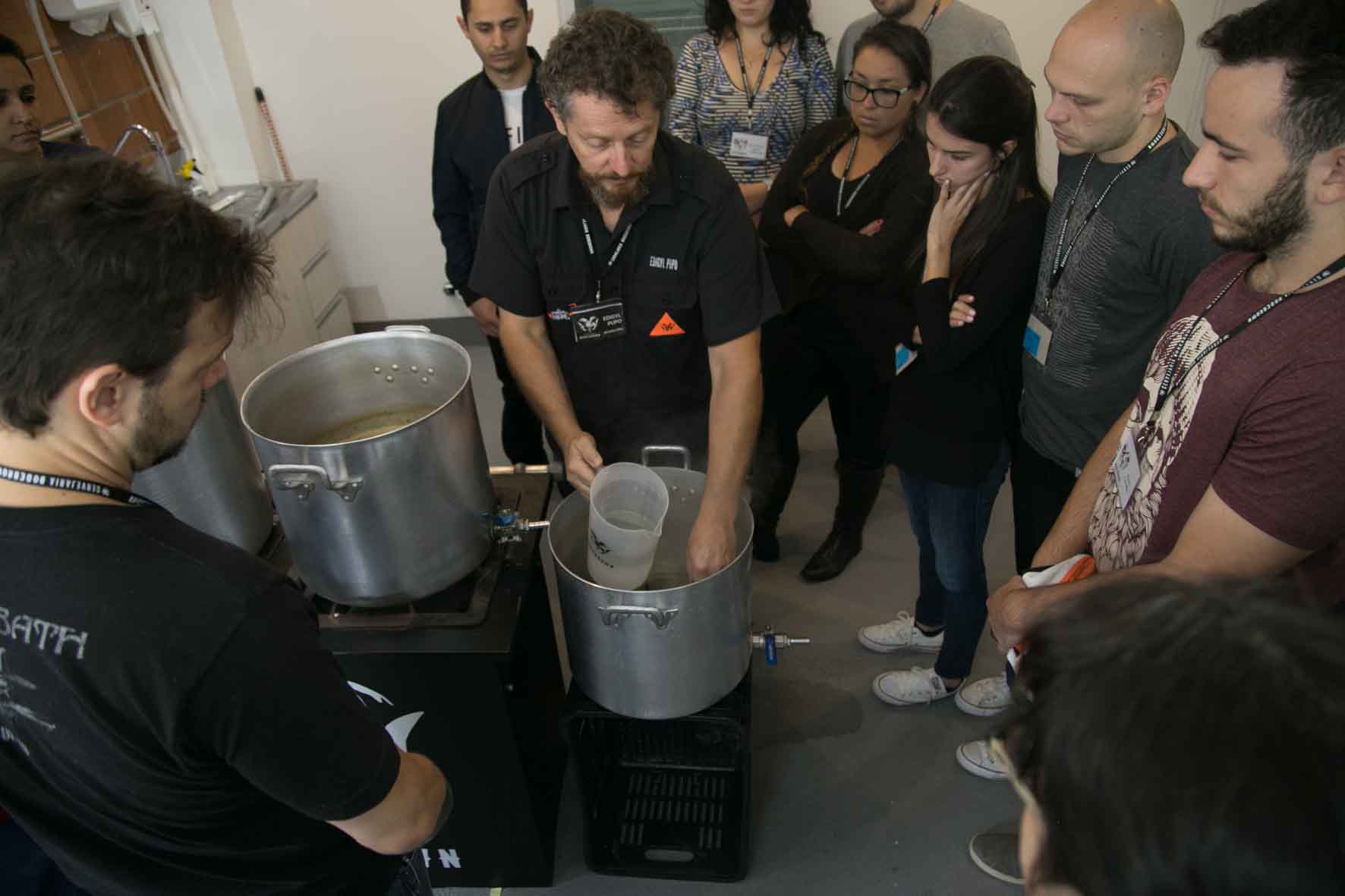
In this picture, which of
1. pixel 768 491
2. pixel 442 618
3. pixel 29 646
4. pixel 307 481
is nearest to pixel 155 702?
pixel 29 646

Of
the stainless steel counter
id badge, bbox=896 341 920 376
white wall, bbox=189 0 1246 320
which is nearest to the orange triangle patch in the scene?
id badge, bbox=896 341 920 376

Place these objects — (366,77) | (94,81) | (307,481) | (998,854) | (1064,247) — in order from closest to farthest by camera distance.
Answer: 1. (307,481)
2. (1064,247)
3. (998,854)
4. (94,81)
5. (366,77)

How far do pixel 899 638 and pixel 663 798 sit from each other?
30.5 inches

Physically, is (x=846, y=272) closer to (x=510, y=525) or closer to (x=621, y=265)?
(x=621, y=265)

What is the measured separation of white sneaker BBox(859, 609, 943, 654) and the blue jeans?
6.1 inches

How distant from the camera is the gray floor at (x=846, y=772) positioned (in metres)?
1.73

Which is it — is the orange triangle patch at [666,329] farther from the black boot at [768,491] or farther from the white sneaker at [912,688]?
the white sneaker at [912,688]

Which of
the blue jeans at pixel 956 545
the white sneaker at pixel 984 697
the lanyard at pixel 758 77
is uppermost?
the lanyard at pixel 758 77

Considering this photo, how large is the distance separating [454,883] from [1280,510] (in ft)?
5.26

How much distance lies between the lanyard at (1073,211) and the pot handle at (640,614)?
2.83ft

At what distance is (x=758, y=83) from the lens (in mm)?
2402

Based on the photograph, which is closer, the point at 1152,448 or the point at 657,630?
the point at 1152,448

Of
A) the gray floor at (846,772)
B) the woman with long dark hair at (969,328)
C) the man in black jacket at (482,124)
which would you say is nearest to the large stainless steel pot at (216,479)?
the gray floor at (846,772)

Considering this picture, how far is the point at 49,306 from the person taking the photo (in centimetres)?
67
